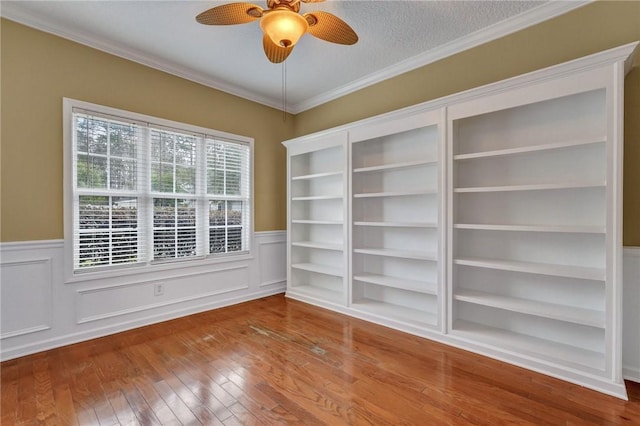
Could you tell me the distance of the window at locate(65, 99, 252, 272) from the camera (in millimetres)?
2938

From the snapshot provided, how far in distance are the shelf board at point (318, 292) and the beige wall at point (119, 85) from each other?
243 cm

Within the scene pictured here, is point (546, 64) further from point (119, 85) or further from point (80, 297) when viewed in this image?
point (80, 297)

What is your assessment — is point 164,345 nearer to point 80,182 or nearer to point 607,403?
point 80,182

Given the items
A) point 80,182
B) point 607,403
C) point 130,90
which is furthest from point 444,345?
point 130,90

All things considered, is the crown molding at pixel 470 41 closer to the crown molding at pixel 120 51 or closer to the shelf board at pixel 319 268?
the crown molding at pixel 120 51

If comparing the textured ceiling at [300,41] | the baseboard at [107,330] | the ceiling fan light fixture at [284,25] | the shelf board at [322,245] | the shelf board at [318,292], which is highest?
the textured ceiling at [300,41]

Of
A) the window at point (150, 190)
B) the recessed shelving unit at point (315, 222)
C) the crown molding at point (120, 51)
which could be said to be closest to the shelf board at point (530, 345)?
the recessed shelving unit at point (315, 222)

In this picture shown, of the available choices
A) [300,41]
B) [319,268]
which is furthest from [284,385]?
[300,41]

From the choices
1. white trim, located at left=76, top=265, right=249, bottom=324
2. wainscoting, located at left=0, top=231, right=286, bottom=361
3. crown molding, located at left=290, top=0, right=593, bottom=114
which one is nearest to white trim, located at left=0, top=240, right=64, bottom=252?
wainscoting, located at left=0, top=231, right=286, bottom=361

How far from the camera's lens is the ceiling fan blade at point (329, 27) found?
2.06 m

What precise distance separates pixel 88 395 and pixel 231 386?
94 centimetres

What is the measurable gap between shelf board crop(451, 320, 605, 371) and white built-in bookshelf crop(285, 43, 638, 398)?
1cm

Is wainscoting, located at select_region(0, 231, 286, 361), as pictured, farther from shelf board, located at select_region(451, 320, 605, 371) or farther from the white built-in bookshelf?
shelf board, located at select_region(451, 320, 605, 371)

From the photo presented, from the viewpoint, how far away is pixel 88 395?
2.05 metres
